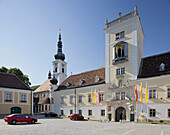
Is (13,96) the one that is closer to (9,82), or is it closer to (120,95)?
(9,82)

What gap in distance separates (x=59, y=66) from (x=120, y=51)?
120 feet

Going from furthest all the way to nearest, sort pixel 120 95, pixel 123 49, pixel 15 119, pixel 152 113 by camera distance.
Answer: pixel 123 49 < pixel 120 95 < pixel 152 113 < pixel 15 119

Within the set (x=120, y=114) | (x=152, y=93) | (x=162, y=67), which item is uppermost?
(x=162, y=67)

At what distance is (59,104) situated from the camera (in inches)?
1719

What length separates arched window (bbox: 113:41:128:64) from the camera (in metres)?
33.1

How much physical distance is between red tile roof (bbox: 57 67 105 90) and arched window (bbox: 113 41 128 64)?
5450mm

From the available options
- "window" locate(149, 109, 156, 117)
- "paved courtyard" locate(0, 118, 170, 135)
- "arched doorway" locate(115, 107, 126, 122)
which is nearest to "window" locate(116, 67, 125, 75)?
"arched doorway" locate(115, 107, 126, 122)

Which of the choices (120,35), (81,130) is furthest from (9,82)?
(81,130)

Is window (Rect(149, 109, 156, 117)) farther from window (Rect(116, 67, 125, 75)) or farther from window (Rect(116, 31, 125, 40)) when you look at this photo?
window (Rect(116, 31, 125, 40))

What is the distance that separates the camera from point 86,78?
135ft

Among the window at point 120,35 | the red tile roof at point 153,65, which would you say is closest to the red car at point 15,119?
the red tile roof at point 153,65

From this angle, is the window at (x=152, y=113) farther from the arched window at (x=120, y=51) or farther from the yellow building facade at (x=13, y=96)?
the yellow building facade at (x=13, y=96)

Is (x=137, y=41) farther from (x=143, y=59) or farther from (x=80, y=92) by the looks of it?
(x=80, y=92)

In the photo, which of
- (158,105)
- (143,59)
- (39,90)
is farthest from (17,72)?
(158,105)
